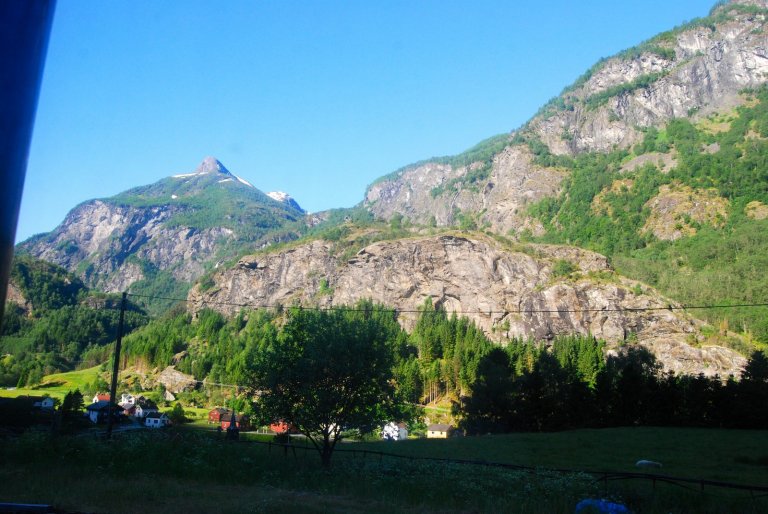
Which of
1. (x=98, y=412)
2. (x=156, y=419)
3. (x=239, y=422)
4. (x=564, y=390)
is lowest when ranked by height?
(x=156, y=419)

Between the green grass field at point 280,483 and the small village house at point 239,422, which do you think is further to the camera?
the small village house at point 239,422

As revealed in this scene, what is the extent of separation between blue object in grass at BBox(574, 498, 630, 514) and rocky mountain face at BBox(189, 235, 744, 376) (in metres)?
91.0

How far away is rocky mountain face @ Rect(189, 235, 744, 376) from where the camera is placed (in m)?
107

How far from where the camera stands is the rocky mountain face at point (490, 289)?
106625mm

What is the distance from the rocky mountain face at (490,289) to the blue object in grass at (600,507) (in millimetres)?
91014

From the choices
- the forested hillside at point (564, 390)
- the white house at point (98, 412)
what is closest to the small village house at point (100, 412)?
the white house at point (98, 412)

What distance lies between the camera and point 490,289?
136 metres

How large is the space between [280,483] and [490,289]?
396 ft

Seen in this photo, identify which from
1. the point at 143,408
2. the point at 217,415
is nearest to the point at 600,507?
the point at 217,415

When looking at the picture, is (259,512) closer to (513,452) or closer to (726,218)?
(513,452)

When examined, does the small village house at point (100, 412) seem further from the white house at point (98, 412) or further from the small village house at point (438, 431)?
the small village house at point (438, 431)

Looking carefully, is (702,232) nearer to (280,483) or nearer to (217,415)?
(217,415)

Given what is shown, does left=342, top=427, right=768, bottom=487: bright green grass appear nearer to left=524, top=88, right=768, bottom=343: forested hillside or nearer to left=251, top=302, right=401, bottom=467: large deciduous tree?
left=251, top=302, right=401, bottom=467: large deciduous tree

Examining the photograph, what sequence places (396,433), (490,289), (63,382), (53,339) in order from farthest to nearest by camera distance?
(53,339), (490,289), (63,382), (396,433)
